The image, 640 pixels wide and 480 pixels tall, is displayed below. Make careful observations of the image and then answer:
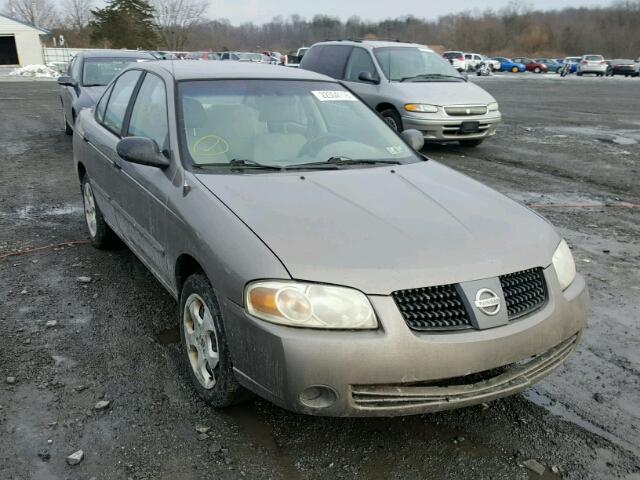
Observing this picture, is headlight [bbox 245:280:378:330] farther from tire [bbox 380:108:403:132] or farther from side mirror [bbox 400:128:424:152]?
tire [bbox 380:108:403:132]

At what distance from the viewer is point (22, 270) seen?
184 inches

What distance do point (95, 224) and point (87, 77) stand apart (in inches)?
244

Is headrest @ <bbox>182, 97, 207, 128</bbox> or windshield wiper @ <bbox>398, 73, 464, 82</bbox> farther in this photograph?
windshield wiper @ <bbox>398, 73, 464, 82</bbox>

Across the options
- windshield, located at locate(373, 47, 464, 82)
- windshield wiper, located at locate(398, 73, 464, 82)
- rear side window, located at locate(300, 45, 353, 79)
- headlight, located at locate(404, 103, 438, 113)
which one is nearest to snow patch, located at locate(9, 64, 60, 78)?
rear side window, located at locate(300, 45, 353, 79)

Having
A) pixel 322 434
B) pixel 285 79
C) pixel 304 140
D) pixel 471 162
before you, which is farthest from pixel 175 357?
pixel 471 162

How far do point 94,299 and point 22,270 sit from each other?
3.02ft

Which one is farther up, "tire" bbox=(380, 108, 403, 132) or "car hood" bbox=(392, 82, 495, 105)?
"car hood" bbox=(392, 82, 495, 105)

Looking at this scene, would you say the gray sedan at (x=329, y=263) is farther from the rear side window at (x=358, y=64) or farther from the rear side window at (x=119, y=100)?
the rear side window at (x=358, y=64)

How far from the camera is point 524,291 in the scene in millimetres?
2615

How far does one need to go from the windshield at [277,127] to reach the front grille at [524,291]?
137 cm

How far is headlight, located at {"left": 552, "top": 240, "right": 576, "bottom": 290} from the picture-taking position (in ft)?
9.26

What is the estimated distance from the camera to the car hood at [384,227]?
2.42 m

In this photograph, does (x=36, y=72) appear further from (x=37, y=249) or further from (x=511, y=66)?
(x=511, y=66)

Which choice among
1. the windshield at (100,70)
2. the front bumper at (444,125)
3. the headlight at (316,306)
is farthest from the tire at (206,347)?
the windshield at (100,70)
